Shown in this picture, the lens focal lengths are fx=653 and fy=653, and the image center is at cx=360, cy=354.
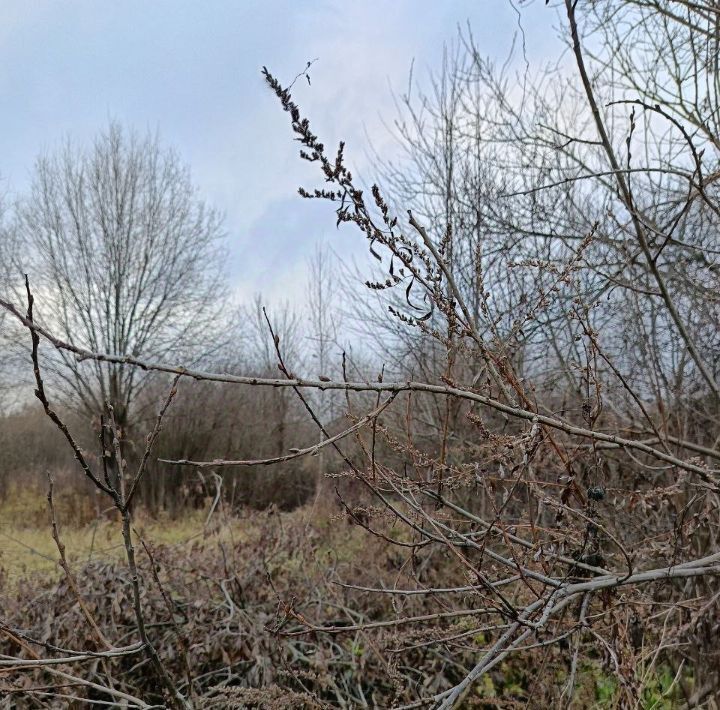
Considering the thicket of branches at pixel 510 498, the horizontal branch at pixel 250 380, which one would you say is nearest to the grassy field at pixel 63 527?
the thicket of branches at pixel 510 498

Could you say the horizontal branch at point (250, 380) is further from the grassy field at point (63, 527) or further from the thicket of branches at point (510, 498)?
the grassy field at point (63, 527)

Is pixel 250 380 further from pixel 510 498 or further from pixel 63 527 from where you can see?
pixel 63 527

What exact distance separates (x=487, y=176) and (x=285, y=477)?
10632mm

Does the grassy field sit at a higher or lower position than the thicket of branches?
lower

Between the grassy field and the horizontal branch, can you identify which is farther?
the grassy field

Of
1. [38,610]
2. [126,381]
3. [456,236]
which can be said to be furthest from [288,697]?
[126,381]

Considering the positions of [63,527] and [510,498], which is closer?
[510,498]

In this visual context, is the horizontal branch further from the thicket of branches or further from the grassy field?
the grassy field

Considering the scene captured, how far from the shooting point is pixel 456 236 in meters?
7.09

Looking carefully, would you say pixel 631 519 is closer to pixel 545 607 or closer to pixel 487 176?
pixel 545 607

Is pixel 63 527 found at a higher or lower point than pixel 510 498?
lower

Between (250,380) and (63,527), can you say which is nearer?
(250,380)

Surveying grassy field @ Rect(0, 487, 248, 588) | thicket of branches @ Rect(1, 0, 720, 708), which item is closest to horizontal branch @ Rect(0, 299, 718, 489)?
thicket of branches @ Rect(1, 0, 720, 708)

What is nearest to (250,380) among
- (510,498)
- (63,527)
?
(510,498)
